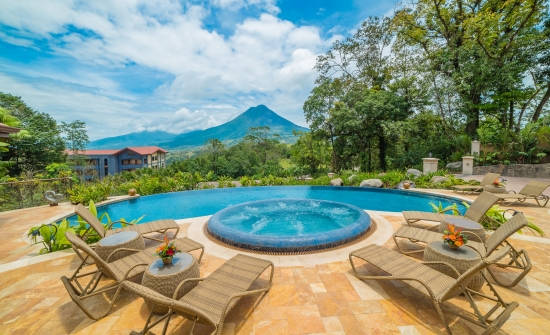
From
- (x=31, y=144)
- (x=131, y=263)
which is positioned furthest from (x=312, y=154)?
(x=31, y=144)

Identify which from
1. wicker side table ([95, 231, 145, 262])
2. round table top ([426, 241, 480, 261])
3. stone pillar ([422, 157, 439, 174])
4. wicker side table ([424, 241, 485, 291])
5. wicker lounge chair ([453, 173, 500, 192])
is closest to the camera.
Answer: wicker side table ([424, 241, 485, 291])

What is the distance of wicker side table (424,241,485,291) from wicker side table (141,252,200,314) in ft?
11.3

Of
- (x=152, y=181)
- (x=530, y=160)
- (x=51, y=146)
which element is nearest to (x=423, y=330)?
(x=152, y=181)

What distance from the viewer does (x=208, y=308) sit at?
2.38 metres

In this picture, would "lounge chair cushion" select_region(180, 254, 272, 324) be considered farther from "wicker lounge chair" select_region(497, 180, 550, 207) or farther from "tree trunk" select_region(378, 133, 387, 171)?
"tree trunk" select_region(378, 133, 387, 171)

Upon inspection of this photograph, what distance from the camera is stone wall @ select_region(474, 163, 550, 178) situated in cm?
1159

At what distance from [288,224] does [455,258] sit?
4871mm

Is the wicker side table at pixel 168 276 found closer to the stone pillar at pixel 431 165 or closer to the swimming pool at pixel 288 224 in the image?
the swimming pool at pixel 288 224

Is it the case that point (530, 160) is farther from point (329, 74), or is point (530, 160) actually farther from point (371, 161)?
point (329, 74)

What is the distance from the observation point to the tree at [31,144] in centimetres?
1791

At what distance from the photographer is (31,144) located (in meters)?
18.7

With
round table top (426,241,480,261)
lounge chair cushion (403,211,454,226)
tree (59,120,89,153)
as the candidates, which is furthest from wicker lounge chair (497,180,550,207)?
tree (59,120,89,153)

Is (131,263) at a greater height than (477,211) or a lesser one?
lesser

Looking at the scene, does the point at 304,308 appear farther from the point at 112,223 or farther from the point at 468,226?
the point at 112,223
